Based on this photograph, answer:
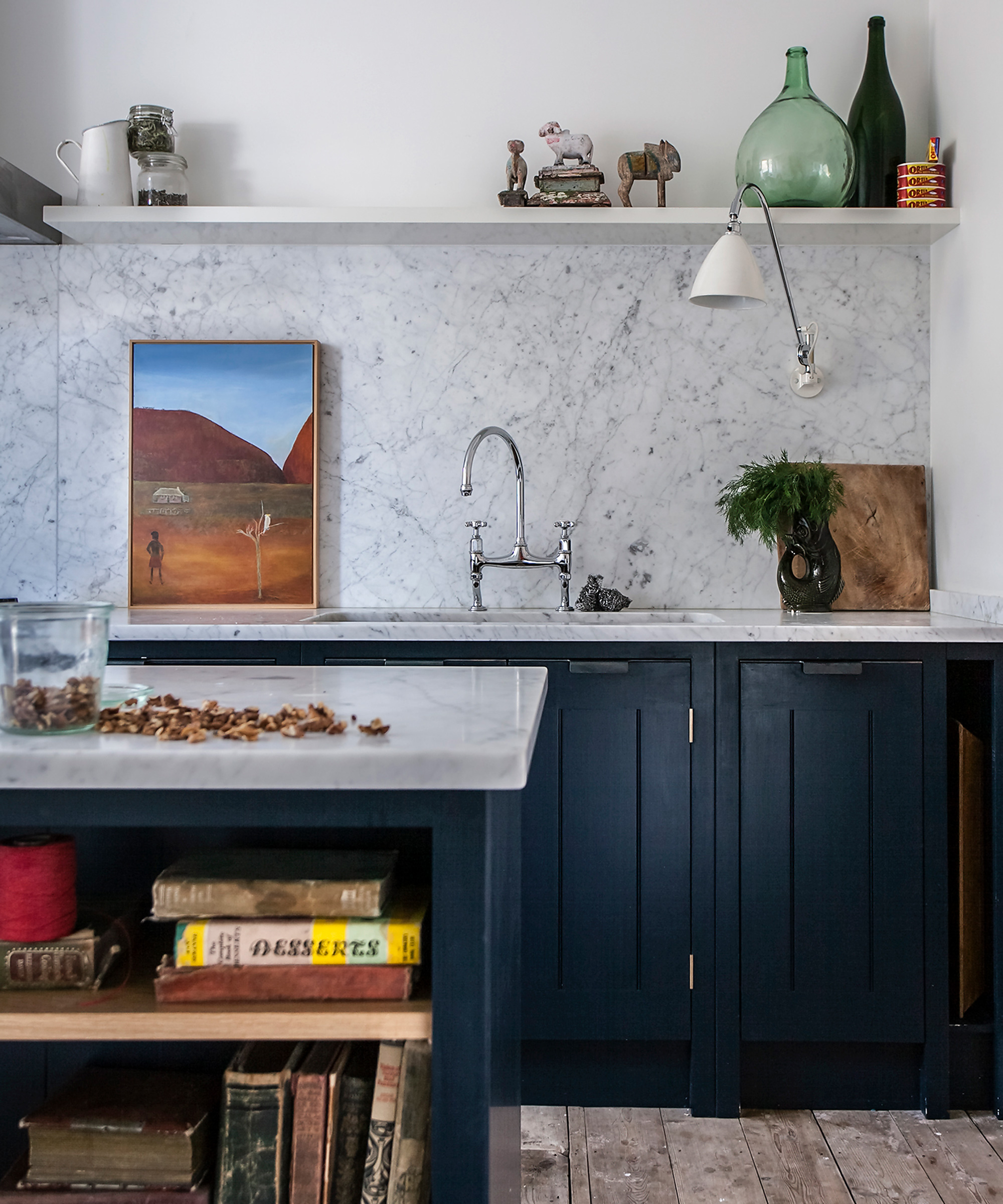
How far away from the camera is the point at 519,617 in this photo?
8.62ft

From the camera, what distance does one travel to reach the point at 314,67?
9.05 ft

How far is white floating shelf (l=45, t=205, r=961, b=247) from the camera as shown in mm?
2506

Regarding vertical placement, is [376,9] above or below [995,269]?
above

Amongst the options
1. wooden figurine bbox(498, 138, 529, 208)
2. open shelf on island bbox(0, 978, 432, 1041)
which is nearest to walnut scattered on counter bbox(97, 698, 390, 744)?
open shelf on island bbox(0, 978, 432, 1041)

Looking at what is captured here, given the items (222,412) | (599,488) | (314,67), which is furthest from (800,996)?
(314,67)

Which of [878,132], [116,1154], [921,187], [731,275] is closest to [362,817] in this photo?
[116,1154]

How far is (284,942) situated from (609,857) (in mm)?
1241

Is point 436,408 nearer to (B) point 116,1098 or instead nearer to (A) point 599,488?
(A) point 599,488

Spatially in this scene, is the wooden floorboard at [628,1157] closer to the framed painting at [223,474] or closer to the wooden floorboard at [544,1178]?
the wooden floorboard at [544,1178]

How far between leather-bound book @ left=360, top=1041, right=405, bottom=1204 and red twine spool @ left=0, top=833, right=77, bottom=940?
0.35m

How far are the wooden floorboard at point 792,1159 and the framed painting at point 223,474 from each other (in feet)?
5.40

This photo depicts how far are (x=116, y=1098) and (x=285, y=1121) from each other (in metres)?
0.22

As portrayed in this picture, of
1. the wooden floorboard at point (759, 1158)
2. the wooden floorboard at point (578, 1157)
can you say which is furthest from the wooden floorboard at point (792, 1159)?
the wooden floorboard at point (578, 1157)

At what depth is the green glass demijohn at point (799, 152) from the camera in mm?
2467
